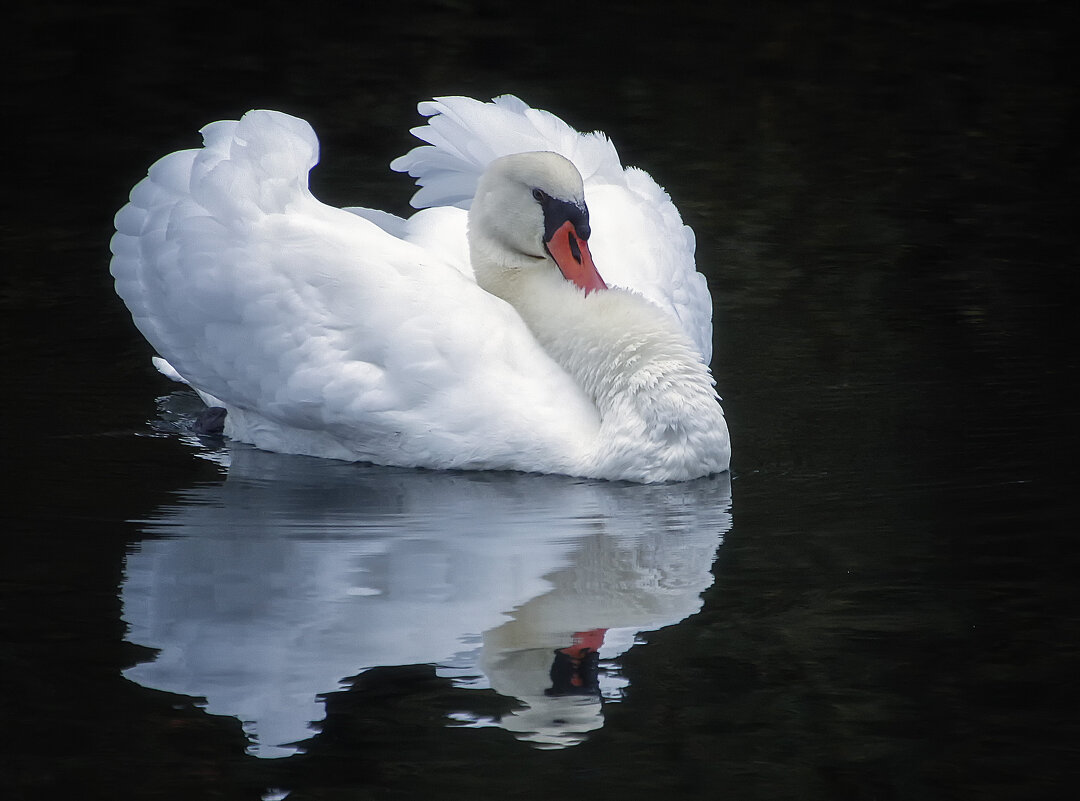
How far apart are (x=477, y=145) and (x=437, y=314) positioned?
163 cm

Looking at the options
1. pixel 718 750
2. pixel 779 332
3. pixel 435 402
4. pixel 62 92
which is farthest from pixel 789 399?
pixel 62 92

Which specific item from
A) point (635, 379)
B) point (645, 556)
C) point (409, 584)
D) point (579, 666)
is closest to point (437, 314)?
point (635, 379)

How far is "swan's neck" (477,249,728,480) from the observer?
772cm

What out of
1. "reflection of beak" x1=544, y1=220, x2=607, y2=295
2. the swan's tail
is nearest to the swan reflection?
"reflection of beak" x1=544, y1=220, x2=607, y2=295

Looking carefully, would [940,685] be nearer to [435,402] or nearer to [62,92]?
[435,402]

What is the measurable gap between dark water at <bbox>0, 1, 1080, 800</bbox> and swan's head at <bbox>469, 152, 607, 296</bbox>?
1.10m

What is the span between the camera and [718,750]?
512cm

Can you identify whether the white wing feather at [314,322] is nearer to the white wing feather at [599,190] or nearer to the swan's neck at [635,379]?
the swan's neck at [635,379]

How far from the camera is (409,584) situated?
21.2ft

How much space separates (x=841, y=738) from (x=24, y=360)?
5.38 meters

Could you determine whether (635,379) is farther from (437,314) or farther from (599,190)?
(599,190)

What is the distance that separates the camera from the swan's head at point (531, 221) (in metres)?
8.23

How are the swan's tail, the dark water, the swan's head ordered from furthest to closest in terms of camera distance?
the swan's tail < the swan's head < the dark water

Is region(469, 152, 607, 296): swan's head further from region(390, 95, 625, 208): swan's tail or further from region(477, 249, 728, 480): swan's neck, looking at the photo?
region(390, 95, 625, 208): swan's tail
